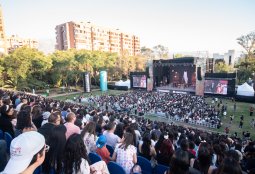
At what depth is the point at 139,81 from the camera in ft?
132

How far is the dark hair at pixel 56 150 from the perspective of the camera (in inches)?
115

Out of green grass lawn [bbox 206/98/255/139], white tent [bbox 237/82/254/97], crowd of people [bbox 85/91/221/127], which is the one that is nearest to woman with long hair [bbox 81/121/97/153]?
green grass lawn [bbox 206/98/255/139]

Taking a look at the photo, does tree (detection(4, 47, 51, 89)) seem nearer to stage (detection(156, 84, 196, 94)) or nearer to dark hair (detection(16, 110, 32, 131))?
stage (detection(156, 84, 196, 94))

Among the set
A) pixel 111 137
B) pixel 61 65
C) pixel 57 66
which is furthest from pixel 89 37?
pixel 111 137

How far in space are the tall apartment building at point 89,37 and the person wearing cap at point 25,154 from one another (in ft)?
186

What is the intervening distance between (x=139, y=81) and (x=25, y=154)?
3874 centimetres

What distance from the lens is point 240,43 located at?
4975 cm

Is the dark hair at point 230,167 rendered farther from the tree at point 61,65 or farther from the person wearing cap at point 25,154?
the tree at point 61,65

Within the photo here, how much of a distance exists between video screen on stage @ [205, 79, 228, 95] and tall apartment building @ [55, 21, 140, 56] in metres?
31.0

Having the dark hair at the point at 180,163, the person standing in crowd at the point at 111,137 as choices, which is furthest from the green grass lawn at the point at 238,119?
→ the dark hair at the point at 180,163

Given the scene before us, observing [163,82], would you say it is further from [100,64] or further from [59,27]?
[59,27]

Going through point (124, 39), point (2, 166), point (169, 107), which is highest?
point (124, 39)

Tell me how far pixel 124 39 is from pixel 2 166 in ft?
310

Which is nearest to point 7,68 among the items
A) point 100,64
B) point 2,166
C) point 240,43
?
point 100,64
